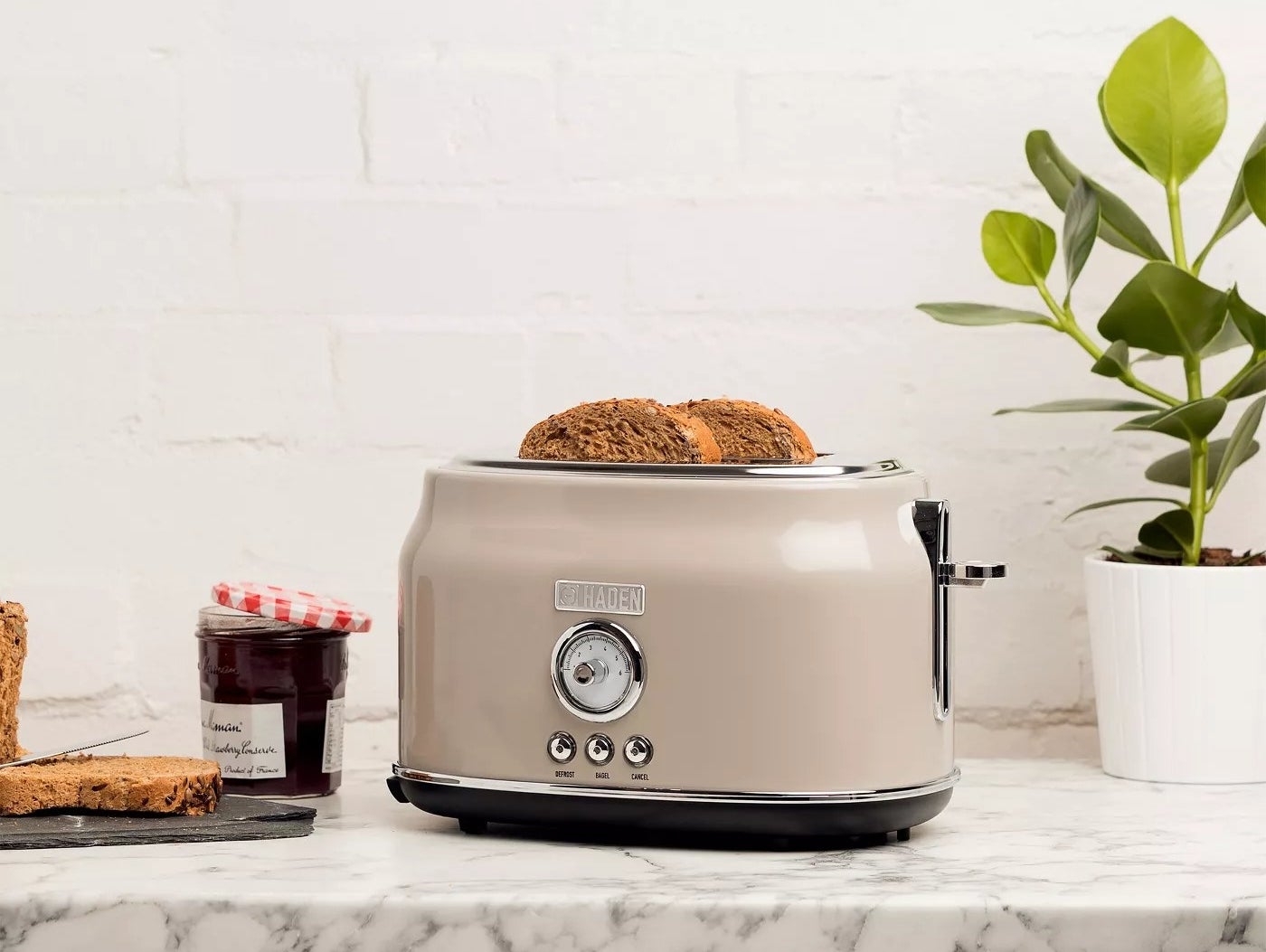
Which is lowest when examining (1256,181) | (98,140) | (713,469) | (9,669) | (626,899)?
(626,899)

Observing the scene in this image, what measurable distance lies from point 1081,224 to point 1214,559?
11.5 inches

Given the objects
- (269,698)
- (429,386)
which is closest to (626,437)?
(269,698)

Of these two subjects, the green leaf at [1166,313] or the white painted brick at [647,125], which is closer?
the green leaf at [1166,313]

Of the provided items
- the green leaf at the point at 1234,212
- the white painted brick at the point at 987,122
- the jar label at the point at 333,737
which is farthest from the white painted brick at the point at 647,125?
the jar label at the point at 333,737

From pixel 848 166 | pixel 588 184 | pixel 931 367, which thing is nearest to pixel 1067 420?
pixel 931 367

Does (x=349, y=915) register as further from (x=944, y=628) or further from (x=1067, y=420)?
(x=1067, y=420)

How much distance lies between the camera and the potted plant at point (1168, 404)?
3.62 feet

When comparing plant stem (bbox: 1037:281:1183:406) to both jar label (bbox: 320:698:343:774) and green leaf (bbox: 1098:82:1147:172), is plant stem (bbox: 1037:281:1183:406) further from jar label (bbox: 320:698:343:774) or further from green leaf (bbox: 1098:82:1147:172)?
jar label (bbox: 320:698:343:774)

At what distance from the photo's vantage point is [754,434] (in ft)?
3.20

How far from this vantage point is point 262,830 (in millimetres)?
921

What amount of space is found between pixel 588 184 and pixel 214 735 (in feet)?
1.81

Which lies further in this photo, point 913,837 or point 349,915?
point 913,837

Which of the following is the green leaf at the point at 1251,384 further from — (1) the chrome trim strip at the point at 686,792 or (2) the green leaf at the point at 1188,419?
(1) the chrome trim strip at the point at 686,792

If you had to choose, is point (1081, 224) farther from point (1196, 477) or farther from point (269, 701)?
point (269, 701)
